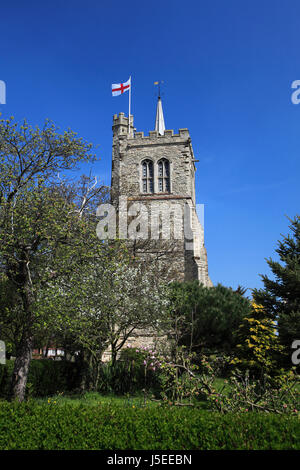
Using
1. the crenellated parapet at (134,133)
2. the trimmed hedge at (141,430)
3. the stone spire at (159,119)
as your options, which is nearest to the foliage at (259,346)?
the trimmed hedge at (141,430)

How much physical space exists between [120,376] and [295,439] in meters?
10.8

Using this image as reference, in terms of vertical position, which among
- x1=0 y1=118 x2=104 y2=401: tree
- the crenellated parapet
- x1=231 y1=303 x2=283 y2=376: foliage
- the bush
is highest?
the crenellated parapet

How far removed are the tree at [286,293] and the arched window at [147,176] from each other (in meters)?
17.9

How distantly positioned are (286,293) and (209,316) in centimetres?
509

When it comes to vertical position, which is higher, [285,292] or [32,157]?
[32,157]

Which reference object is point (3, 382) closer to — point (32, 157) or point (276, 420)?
point (32, 157)

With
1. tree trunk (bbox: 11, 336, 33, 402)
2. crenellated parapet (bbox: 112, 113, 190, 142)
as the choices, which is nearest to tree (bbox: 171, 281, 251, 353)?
tree trunk (bbox: 11, 336, 33, 402)

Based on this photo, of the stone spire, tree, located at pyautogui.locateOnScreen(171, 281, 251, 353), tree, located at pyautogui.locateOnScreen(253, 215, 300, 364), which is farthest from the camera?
the stone spire

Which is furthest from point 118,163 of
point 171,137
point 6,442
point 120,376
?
point 6,442

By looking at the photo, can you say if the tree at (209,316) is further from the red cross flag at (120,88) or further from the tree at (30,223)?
the red cross flag at (120,88)

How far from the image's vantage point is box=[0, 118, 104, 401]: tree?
964 cm

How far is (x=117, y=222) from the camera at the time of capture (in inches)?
1150

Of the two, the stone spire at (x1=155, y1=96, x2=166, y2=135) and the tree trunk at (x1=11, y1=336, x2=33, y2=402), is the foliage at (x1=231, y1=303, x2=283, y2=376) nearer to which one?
the tree trunk at (x1=11, y1=336, x2=33, y2=402)

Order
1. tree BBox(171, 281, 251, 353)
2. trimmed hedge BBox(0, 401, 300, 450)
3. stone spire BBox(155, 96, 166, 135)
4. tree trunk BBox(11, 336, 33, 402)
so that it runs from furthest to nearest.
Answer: stone spire BBox(155, 96, 166, 135) → tree BBox(171, 281, 251, 353) → tree trunk BBox(11, 336, 33, 402) → trimmed hedge BBox(0, 401, 300, 450)
